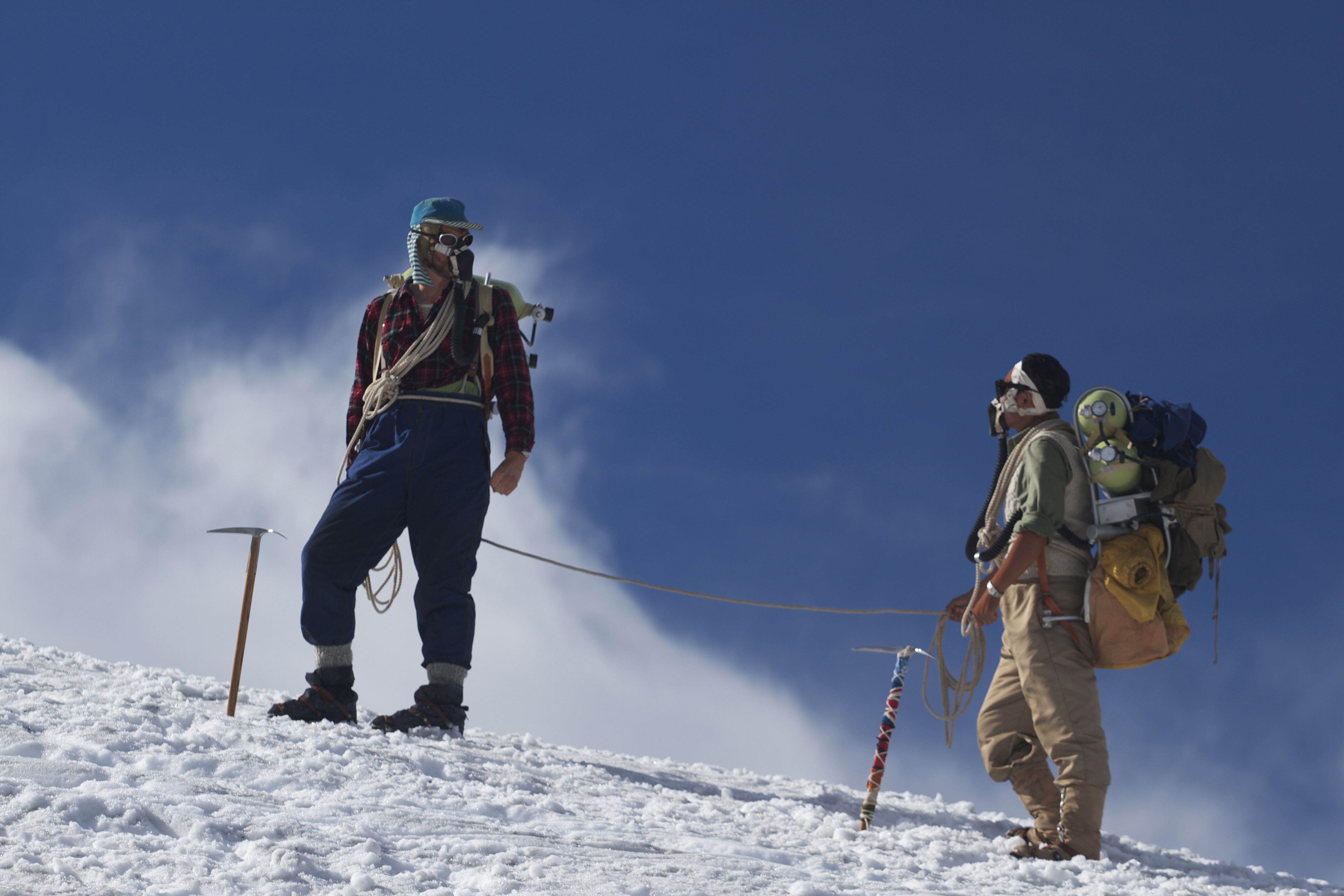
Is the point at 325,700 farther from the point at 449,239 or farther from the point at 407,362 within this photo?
the point at 449,239

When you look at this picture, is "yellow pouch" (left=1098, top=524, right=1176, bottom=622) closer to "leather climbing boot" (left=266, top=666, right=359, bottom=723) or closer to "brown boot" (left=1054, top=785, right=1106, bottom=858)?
"brown boot" (left=1054, top=785, right=1106, bottom=858)

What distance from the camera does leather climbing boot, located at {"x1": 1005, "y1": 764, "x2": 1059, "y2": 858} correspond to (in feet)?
15.4

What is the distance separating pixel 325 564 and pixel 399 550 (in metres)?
0.48

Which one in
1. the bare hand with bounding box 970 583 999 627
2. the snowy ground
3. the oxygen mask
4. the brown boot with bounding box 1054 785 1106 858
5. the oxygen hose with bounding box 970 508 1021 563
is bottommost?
the snowy ground

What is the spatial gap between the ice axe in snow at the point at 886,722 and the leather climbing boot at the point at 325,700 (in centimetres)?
248

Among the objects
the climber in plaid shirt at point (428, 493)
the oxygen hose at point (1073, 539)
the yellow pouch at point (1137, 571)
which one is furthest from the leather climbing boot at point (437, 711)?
the yellow pouch at point (1137, 571)

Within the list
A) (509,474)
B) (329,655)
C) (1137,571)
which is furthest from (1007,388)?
(329,655)

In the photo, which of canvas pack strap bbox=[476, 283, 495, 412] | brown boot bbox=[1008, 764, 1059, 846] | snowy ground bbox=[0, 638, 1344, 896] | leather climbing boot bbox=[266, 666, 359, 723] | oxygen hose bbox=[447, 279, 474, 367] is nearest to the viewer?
snowy ground bbox=[0, 638, 1344, 896]

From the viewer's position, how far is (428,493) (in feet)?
18.5

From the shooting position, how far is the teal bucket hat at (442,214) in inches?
237

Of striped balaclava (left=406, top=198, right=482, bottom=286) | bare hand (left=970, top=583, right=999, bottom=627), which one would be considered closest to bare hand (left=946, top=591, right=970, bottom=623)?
bare hand (left=970, top=583, right=999, bottom=627)

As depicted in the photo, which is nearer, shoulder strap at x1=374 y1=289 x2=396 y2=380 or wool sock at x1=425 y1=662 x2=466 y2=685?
wool sock at x1=425 y1=662 x2=466 y2=685

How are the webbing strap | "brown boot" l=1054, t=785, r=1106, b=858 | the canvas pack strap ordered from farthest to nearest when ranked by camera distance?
the canvas pack strap, the webbing strap, "brown boot" l=1054, t=785, r=1106, b=858

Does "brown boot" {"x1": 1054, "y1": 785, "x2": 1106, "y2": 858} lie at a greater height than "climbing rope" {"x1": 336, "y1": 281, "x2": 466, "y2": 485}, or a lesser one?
lesser
